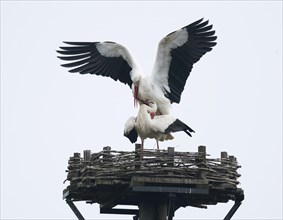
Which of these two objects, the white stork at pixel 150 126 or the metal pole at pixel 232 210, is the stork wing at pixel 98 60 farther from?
the metal pole at pixel 232 210

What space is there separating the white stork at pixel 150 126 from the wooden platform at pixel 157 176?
1.15 metres

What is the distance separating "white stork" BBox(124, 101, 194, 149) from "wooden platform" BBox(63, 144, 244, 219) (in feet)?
3.76

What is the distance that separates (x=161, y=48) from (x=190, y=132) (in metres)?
1.66

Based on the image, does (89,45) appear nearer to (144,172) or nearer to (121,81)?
(121,81)

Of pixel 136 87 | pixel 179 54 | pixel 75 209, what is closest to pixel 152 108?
pixel 136 87

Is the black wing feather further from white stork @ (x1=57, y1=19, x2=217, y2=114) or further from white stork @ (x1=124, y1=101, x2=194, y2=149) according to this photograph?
white stork @ (x1=124, y1=101, x2=194, y2=149)

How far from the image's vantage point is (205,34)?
19.9 meters

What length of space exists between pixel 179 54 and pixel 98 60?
1.63 metres

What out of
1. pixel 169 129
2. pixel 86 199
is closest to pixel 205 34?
pixel 169 129

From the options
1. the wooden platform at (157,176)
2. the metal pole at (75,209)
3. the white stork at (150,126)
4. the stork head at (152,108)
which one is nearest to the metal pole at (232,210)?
the wooden platform at (157,176)

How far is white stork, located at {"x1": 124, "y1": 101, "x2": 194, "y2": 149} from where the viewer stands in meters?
18.9

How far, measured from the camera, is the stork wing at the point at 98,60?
20.6 meters

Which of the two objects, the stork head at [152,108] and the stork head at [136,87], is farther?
the stork head at [136,87]

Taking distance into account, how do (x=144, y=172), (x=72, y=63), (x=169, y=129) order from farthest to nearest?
(x=72, y=63) → (x=169, y=129) → (x=144, y=172)
